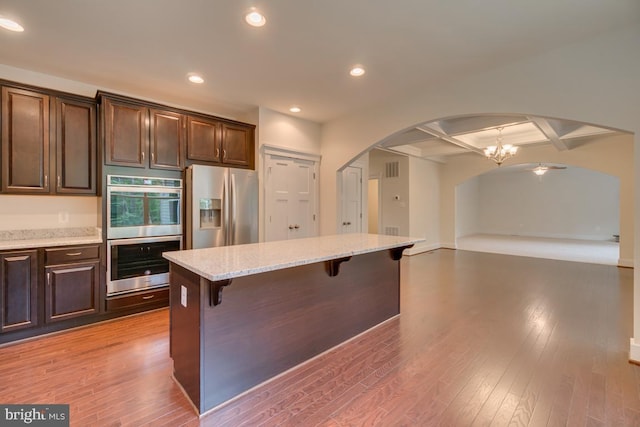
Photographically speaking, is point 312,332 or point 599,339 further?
point 599,339

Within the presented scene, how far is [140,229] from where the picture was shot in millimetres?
3383

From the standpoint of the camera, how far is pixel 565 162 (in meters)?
6.57

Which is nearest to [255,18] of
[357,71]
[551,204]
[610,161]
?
[357,71]

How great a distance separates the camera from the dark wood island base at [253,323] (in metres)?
1.84

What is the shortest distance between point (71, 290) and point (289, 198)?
2.85 metres

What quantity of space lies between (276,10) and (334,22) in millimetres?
466

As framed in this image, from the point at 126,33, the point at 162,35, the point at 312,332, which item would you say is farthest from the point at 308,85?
the point at 312,332

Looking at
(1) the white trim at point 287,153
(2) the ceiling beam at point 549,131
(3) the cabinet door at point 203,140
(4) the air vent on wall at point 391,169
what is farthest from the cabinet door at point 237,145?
(4) the air vent on wall at point 391,169

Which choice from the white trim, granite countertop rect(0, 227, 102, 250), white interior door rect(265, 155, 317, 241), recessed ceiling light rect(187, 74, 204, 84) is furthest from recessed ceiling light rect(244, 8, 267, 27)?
granite countertop rect(0, 227, 102, 250)

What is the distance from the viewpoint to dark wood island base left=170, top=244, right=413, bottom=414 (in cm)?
184

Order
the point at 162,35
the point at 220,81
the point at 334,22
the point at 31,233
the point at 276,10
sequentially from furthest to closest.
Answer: the point at 220,81 → the point at 31,233 → the point at 162,35 → the point at 334,22 → the point at 276,10

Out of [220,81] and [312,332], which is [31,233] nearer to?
[220,81]

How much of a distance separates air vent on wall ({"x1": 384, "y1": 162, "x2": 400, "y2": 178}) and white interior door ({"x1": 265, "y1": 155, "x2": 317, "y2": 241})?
3459mm

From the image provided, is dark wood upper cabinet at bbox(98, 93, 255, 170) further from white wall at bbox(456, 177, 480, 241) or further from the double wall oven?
white wall at bbox(456, 177, 480, 241)
